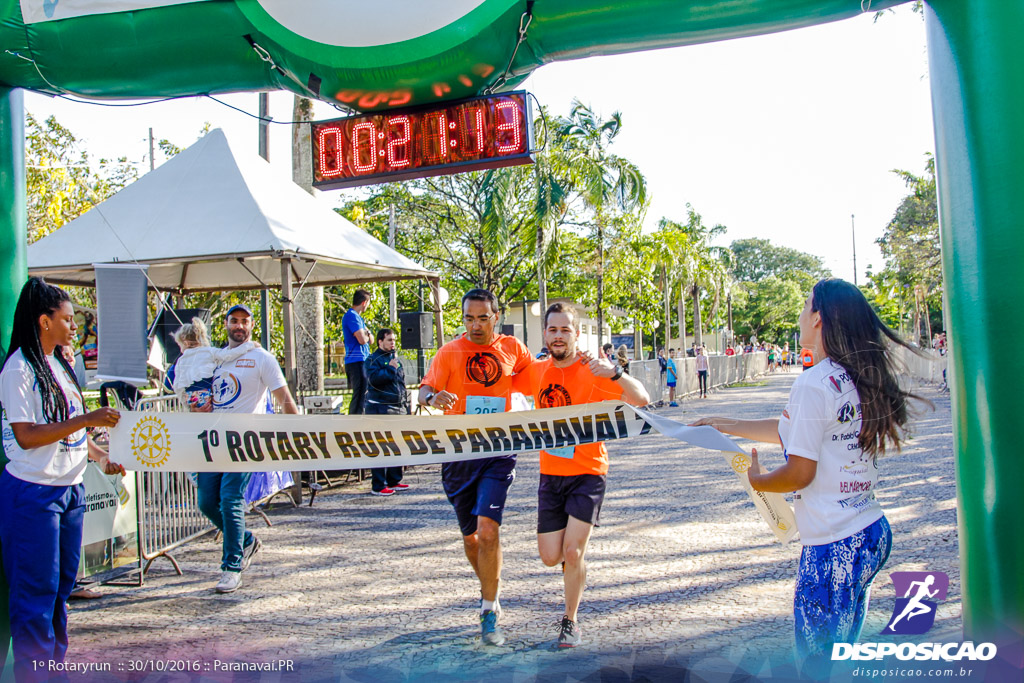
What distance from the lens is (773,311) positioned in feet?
293

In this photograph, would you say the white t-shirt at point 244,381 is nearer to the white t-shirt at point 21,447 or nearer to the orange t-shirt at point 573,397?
the white t-shirt at point 21,447

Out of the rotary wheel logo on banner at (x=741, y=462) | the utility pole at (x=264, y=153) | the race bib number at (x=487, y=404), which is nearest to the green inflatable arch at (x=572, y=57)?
the rotary wheel logo on banner at (x=741, y=462)

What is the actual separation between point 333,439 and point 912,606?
113 inches

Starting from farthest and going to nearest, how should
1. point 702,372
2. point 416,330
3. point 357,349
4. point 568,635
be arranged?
point 702,372, point 416,330, point 357,349, point 568,635

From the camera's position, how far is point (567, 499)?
4094mm

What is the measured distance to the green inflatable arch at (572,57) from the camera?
3139mm

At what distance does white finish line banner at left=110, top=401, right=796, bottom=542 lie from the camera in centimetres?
387

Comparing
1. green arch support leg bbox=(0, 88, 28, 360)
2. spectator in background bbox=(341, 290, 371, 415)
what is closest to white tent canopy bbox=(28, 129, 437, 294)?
spectator in background bbox=(341, 290, 371, 415)

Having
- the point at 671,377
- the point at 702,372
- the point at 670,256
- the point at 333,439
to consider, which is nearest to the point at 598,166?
the point at 671,377

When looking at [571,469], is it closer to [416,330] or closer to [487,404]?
[487,404]

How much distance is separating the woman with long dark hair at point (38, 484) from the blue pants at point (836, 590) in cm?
312

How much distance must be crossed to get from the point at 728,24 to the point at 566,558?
2.94 metres

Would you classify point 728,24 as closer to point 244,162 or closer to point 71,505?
point 71,505

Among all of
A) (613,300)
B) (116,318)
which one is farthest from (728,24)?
(613,300)
